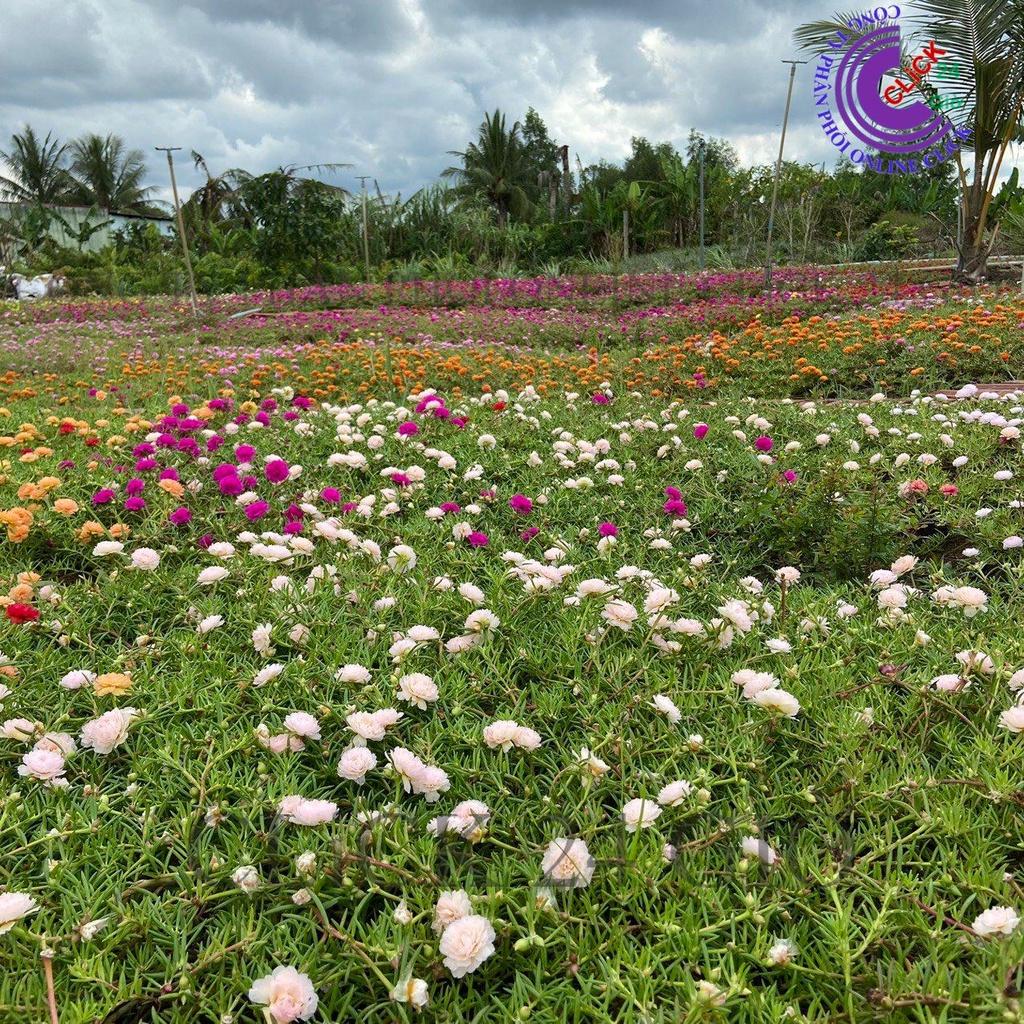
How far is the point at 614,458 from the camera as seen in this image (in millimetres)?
3564

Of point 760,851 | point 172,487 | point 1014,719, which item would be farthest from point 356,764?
point 172,487

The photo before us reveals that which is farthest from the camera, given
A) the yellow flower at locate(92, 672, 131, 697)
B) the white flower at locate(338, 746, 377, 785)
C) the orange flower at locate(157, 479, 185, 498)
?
the orange flower at locate(157, 479, 185, 498)

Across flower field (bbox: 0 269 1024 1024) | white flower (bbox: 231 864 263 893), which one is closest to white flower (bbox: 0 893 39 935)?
flower field (bbox: 0 269 1024 1024)

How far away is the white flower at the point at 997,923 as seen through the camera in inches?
38.3

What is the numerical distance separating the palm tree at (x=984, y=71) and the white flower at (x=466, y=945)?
40.6 ft

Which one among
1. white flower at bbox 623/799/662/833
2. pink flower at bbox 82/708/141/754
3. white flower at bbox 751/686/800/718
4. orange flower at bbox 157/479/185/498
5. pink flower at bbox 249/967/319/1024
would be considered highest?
orange flower at bbox 157/479/185/498

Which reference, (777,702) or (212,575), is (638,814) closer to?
(777,702)

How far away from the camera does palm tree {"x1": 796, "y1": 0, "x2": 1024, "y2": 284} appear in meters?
9.95

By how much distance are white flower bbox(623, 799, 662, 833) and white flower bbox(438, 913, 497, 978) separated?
0.32 meters

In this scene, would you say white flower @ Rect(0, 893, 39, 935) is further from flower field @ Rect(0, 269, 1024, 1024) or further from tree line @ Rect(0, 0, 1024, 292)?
tree line @ Rect(0, 0, 1024, 292)

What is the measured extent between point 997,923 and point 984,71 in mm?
12297

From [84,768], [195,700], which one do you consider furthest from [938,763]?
[84,768]

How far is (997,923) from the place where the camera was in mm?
975

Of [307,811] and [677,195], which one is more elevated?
[677,195]
